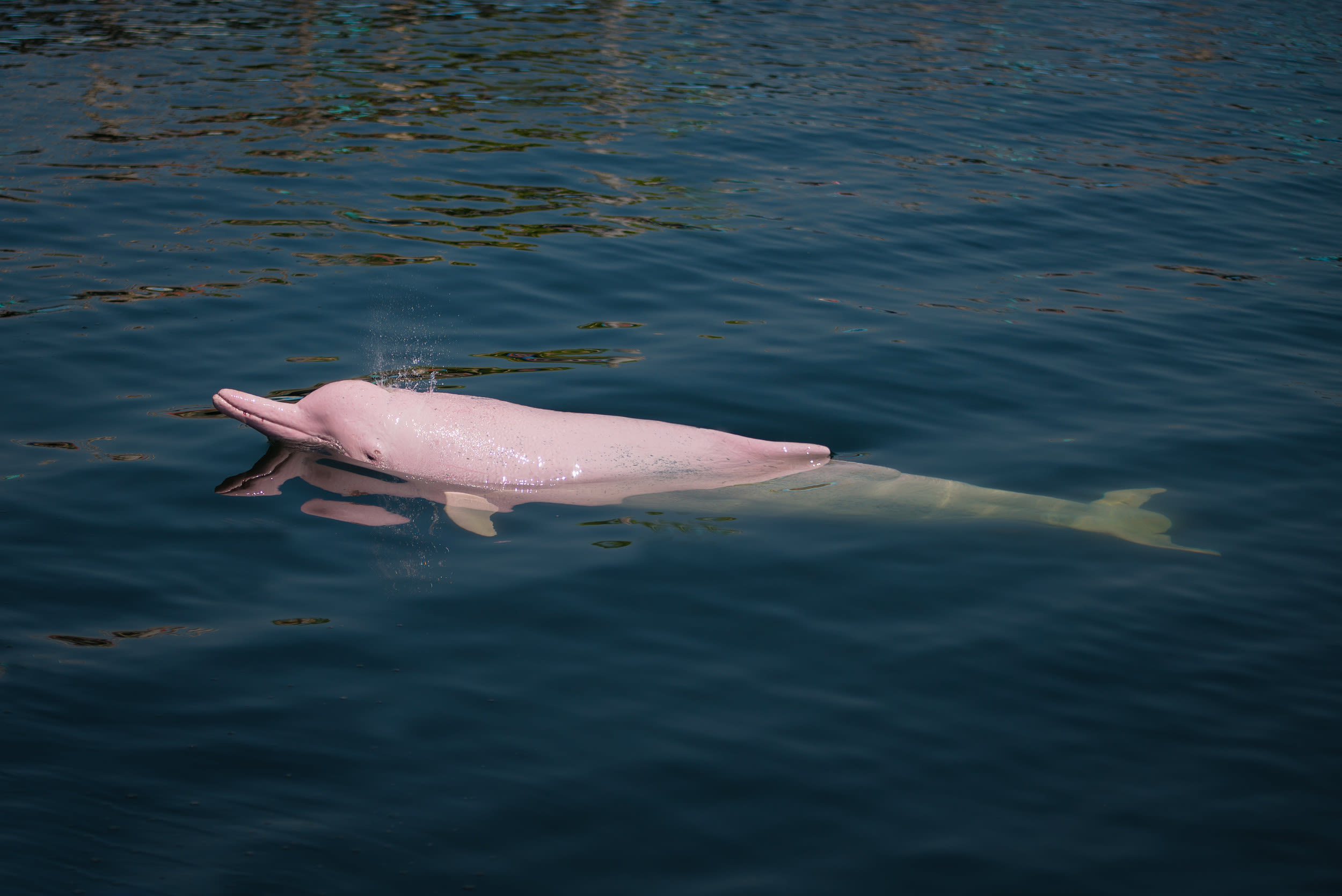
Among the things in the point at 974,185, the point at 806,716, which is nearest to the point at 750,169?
the point at 974,185

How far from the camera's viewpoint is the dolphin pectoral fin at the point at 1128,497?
21.7ft

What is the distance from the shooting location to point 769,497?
6.64 meters

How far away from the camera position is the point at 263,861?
12.4 ft

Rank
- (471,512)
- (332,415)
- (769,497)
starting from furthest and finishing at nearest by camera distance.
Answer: (332,415)
(769,497)
(471,512)

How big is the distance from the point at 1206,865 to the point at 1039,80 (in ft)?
60.2

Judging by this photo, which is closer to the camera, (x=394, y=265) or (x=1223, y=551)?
(x=1223, y=551)

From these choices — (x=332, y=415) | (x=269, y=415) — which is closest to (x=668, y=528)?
(x=332, y=415)

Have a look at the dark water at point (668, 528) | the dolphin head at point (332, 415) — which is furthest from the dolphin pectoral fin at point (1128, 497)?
the dolphin head at point (332, 415)

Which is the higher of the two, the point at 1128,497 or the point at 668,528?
the point at 1128,497

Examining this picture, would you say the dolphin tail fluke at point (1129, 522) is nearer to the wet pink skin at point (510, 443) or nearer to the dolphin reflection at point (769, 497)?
the dolphin reflection at point (769, 497)

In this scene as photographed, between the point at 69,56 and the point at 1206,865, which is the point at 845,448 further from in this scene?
the point at 69,56

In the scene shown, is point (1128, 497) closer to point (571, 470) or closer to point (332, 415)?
point (571, 470)

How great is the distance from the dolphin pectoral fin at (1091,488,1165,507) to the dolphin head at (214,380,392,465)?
4381 mm

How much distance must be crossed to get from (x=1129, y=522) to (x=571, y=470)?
330cm
